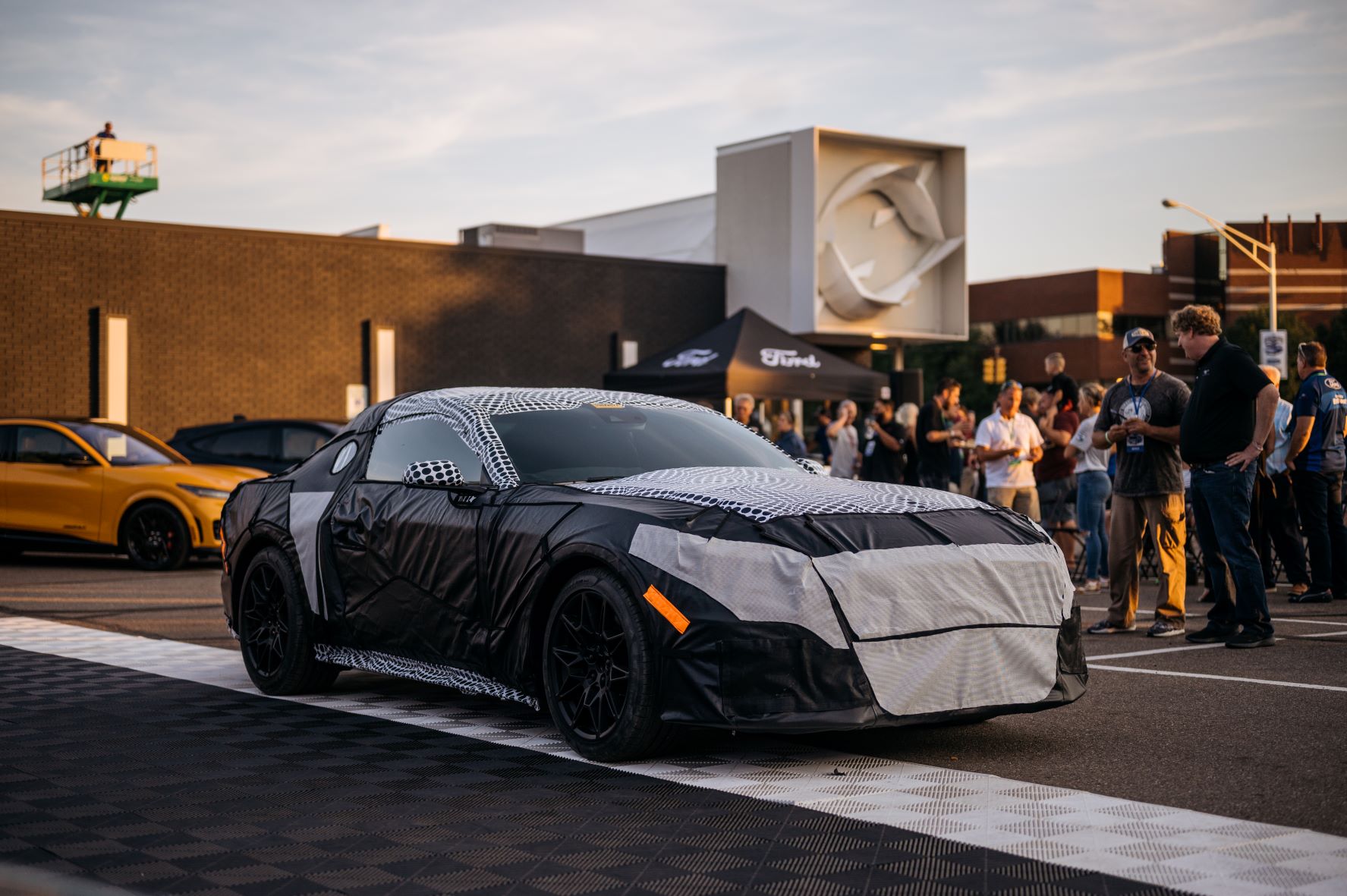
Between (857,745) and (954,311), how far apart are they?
1317 inches

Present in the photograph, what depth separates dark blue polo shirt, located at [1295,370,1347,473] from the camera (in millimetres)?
12234

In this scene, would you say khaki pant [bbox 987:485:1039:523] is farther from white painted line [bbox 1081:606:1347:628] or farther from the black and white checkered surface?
the black and white checkered surface

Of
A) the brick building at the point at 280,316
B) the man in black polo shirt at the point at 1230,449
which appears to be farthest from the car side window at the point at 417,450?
the brick building at the point at 280,316

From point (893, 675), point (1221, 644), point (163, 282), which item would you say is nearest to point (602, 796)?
point (893, 675)

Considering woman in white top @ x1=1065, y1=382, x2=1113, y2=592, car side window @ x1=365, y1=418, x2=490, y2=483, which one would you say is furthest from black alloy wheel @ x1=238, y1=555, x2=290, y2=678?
woman in white top @ x1=1065, y1=382, x2=1113, y2=592

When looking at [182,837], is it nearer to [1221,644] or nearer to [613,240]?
[1221,644]

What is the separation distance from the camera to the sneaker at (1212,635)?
9281mm

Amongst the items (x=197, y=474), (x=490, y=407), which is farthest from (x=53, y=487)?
(x=490, y=407)

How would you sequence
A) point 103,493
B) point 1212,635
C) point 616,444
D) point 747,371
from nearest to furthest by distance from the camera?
point 616,444, point 1212,635, point 103,493, point 747,371

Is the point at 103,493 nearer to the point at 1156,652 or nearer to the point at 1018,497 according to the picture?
the point at 1018,497

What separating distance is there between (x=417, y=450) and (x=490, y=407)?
45cm

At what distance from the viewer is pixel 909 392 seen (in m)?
30.6

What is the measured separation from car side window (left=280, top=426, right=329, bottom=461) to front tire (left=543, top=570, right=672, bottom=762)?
14.2m

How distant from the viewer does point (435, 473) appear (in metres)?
6.60
